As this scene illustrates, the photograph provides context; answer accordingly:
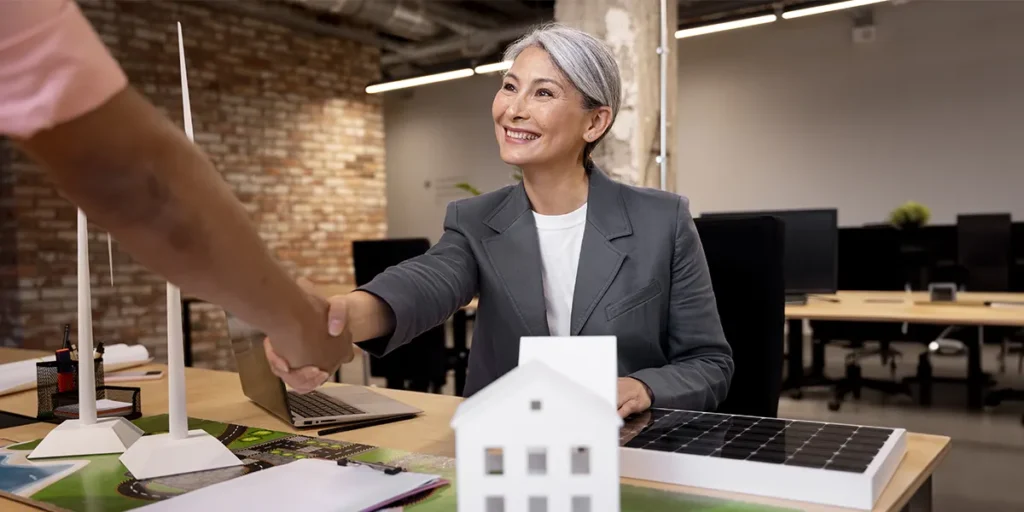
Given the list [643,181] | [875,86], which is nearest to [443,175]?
[875,86]

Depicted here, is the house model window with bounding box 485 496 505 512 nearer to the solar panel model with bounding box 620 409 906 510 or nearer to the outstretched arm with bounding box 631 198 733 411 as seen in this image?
the solar panel model with bounding box 620 409 906 510

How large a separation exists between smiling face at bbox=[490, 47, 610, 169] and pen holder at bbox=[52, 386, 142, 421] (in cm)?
91

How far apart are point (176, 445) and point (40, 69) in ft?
2.71

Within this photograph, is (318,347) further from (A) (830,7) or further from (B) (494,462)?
(A) (830,7)

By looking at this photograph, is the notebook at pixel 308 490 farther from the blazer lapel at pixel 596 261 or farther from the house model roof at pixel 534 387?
the blazer lapel at pixel 596 261

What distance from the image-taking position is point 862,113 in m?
8.19

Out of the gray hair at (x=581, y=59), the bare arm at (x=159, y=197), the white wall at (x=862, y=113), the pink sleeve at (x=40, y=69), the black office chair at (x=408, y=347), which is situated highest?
the white wall at (x=862, y=113)

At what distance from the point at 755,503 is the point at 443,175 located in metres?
10.6

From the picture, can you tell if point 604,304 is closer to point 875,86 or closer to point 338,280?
point 338,280

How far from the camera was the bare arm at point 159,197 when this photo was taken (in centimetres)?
45

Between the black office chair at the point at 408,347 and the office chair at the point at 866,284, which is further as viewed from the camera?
the office chair at the point at 866,284

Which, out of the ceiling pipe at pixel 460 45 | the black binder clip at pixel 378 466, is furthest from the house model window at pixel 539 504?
the ceiling pipe at pixel 460 45

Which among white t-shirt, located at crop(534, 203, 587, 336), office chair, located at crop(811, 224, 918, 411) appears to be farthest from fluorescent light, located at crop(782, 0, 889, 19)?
white t-shirt, located at crop(534, 203, 587, 336)

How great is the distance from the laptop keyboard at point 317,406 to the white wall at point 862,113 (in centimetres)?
766
